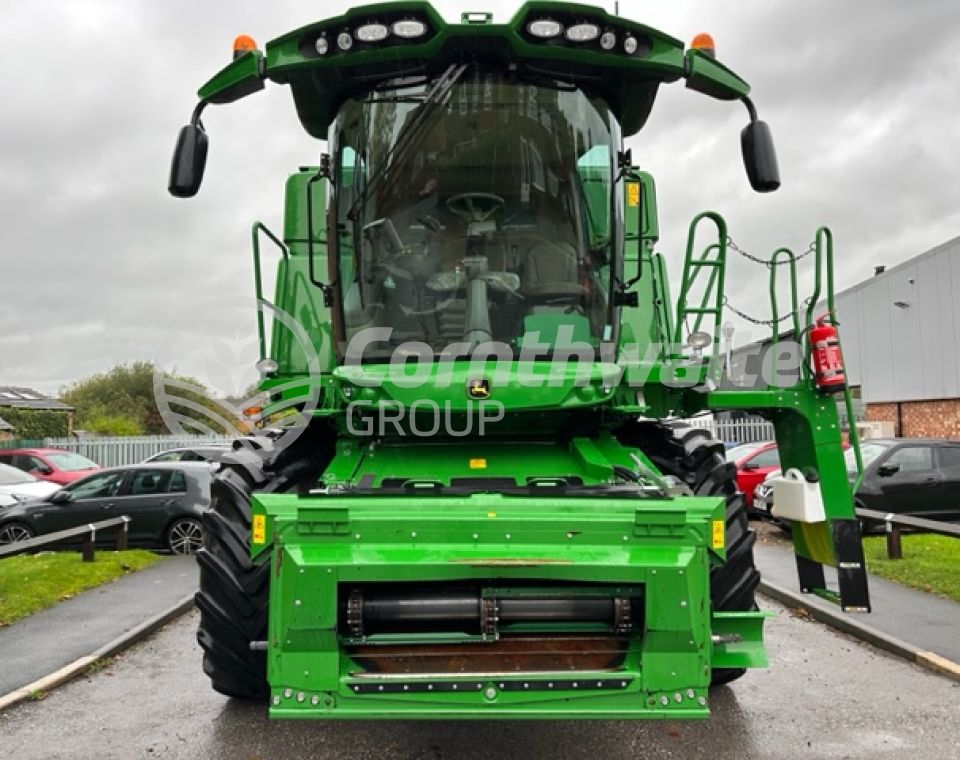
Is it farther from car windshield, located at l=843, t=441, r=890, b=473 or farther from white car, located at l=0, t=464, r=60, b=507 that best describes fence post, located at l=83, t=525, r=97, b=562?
car windshield, located at l=843, t=441, r=890, b=473

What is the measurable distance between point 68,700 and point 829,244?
5435mm

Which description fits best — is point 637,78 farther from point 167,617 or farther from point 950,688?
point 167,617

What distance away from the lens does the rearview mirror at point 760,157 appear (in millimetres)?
4539

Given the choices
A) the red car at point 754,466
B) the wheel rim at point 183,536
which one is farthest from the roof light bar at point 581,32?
the red car at point 754,466

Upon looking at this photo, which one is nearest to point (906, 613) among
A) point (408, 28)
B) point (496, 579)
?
point (496, 579)

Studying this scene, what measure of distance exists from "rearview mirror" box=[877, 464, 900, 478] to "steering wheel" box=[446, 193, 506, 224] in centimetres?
945

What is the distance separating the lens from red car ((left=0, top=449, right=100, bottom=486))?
18.7 metres

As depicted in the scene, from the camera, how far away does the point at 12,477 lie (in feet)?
51.4

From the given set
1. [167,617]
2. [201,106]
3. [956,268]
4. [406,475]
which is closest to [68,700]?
[167,617]

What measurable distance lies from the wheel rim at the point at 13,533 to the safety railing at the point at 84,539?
54.4 inches

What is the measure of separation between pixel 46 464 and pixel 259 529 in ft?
58.9

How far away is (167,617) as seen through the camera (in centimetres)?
748

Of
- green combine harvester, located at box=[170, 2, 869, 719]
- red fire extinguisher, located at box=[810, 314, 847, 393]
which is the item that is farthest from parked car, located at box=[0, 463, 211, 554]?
red fire extinguisher, located at box=[810, 314, 847, 393]

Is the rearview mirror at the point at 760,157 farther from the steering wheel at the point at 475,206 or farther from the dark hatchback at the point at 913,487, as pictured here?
the dark hatchback at the point at 913,487
